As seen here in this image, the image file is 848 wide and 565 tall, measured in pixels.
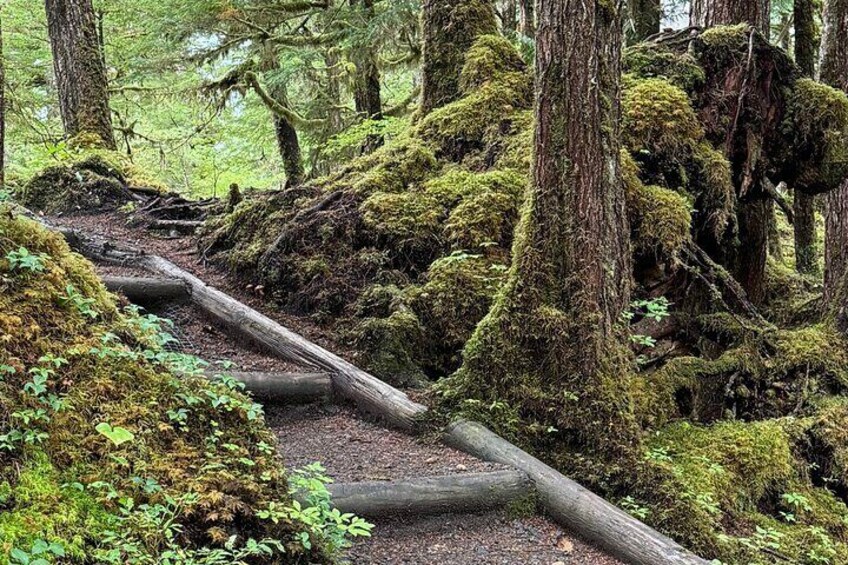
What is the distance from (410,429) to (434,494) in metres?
0.85

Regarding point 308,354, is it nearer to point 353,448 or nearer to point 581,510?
point 353,448

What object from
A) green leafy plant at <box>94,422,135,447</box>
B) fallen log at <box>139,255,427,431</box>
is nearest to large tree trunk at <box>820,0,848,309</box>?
fallen log at <box>139,255,427,431</box>

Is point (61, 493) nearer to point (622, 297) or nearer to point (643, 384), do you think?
point (622, 297)

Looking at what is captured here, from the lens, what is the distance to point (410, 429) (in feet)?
14.8

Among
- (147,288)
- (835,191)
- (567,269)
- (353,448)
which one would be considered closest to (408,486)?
(353,448)

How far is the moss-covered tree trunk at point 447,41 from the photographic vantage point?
809 centimetres

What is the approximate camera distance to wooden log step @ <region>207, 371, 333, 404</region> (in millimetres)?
4602

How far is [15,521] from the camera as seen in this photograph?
2.26 m

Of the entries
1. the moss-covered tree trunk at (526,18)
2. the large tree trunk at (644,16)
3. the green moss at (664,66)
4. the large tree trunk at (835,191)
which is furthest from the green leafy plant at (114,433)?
the large tree trunk at (644,16)

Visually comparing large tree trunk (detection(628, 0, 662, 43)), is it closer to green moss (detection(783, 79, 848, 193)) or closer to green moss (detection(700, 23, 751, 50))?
green moss (detection(700, 23, 751, 50))

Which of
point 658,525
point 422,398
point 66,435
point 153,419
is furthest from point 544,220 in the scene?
point 66,435

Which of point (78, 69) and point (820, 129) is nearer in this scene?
point (820, 129)

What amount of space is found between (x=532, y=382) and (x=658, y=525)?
1.21m

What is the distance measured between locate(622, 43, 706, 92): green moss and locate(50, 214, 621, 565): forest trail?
504 centimetres
